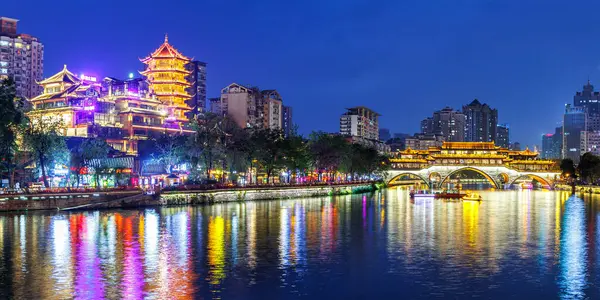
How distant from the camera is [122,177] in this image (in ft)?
241

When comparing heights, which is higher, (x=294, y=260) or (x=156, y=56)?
(x=156, y=56)

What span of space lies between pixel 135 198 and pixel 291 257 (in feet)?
113

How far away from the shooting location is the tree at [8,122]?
54719 millimetres

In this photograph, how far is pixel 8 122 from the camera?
181 ft

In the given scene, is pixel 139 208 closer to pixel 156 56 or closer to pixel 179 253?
pixel 179 253

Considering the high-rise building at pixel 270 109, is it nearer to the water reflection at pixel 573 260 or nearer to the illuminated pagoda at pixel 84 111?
the illuminated pagoda at pixel 84 111

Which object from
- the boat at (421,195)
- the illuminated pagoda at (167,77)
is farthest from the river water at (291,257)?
the illuminated pagoda at (167,77)

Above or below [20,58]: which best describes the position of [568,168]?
below

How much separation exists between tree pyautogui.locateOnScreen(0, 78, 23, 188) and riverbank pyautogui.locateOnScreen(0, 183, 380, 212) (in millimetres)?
5638

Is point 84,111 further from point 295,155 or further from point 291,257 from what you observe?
point 291,257

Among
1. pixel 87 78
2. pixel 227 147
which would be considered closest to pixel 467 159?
pixel 227 147

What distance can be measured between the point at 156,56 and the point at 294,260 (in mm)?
86788

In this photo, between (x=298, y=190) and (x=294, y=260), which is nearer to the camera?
(x=294, y=260)

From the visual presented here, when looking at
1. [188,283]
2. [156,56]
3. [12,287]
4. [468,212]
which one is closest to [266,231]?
[188,283]
